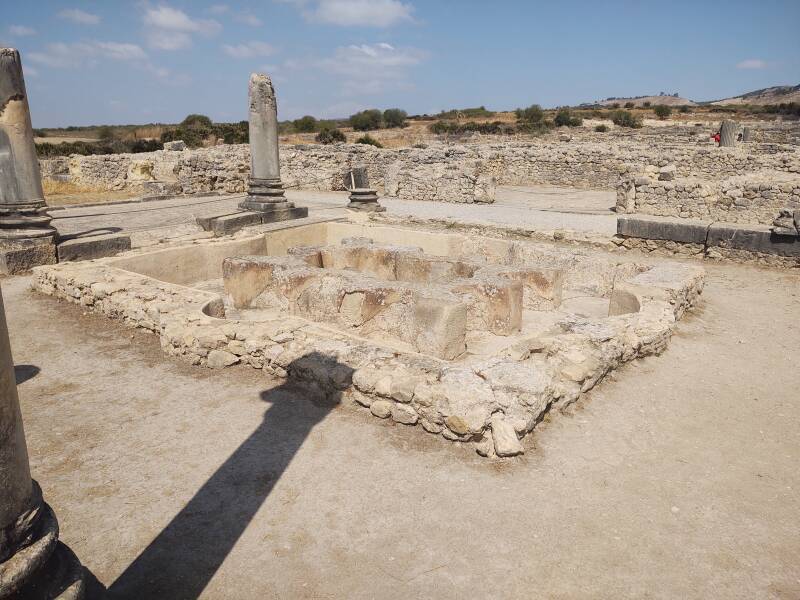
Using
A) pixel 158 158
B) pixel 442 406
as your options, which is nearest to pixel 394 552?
pixel 442 406

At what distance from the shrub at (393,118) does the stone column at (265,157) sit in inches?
1527

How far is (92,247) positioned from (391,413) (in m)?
6.61

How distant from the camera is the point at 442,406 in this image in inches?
158

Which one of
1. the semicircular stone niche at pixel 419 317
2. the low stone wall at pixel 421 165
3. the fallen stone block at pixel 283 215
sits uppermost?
the low stone wall at pixel 421 165

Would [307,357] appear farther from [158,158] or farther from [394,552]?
[158,158]

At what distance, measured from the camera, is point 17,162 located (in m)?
8.24

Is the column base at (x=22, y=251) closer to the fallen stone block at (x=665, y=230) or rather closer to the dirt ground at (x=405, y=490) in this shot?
the dirt ground at (x=405, y=490)

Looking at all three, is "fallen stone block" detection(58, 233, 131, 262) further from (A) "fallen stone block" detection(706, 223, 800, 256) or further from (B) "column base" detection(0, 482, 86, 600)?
(A) "fallen stone block" detection(706, 223, 800, 256)

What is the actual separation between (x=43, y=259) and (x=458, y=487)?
7705 mm

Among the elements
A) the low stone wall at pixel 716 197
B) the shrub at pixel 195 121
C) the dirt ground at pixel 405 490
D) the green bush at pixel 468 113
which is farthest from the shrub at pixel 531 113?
the dirt ground at pixel 405 490

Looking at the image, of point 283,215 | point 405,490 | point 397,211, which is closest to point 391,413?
point 405,490

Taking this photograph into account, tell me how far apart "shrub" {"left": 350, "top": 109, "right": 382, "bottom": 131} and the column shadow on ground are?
46.8 m

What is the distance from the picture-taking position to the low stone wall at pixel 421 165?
17562 millimetres

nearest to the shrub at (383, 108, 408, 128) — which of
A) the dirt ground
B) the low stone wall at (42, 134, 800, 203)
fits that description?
the low stone wall at (42, 134, 800, 203)
